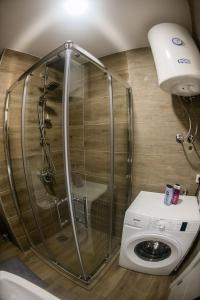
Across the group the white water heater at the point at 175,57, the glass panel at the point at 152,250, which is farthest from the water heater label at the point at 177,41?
the glass panel at the point at 152,250

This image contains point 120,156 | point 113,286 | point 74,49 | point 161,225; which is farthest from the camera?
point 120,156

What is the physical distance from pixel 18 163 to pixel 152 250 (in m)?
1.51

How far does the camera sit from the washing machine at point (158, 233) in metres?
1.22

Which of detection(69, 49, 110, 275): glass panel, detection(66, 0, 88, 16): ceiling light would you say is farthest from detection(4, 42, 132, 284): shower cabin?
detection(66, 0, 88, 16): ceiling light

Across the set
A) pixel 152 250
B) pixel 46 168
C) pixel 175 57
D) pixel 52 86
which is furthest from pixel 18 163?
pixel 175 57

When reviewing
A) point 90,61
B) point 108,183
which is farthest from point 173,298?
point 90,61

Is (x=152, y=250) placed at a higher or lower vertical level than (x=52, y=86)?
lower

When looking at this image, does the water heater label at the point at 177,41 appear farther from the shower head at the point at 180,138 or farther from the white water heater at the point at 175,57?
the shower head at the point at 180,138

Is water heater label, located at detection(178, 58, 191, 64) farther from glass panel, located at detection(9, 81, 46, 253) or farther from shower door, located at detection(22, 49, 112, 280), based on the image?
glass panel, located at detection(9, 81, 46, 253)

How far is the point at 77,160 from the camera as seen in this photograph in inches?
50.6

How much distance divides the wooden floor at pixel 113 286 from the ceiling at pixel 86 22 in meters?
2.02

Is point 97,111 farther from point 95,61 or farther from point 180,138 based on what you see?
point 180,138

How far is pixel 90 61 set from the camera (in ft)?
4.04

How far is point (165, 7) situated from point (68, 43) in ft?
2.29
